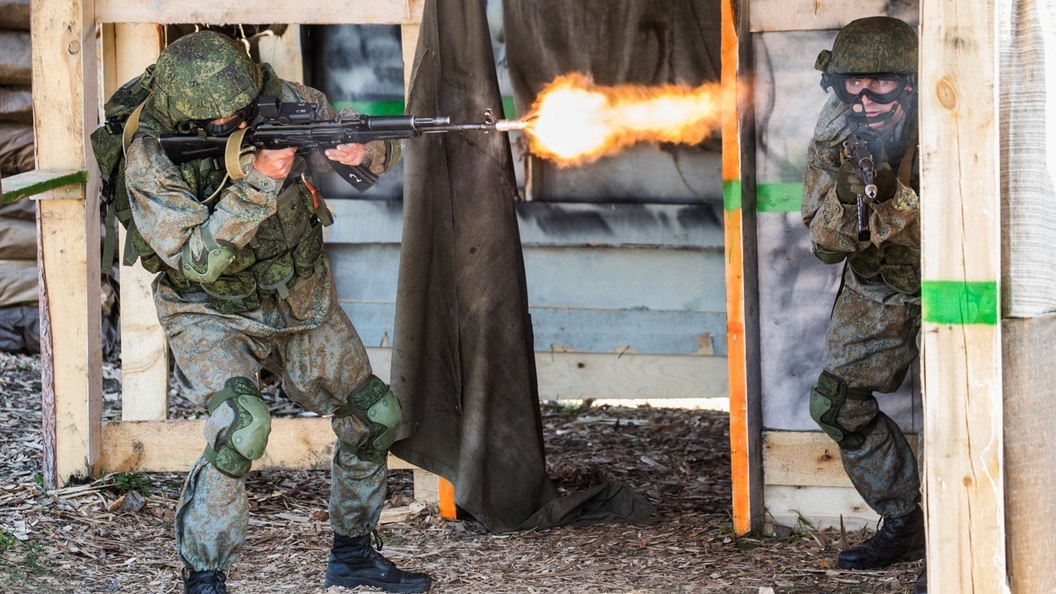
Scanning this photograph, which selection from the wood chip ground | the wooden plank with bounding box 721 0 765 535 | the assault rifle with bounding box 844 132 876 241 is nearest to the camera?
the assault rifle with bounding box 844 132 876 241

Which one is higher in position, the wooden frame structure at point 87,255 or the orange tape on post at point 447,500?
the wooden frame structure at point 87,255

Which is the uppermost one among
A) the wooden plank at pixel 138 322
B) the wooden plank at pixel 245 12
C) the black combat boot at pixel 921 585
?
the wooden plank at pixel 245 12

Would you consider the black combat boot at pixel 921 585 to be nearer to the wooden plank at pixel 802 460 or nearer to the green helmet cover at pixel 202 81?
the wooden plank at pixel 802 460

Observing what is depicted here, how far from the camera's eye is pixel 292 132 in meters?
4.56

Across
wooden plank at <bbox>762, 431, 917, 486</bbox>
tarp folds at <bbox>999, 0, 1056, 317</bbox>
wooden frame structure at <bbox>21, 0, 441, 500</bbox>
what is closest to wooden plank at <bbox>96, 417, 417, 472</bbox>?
wooden frame structure at <bbox>21, 0, 441, 500</bbox>

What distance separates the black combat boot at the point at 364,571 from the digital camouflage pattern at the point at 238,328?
0.07 m

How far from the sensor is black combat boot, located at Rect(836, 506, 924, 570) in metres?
5.13

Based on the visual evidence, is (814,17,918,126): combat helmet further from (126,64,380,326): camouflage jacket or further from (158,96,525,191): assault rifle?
(126,64,380,326): camouflage jacket

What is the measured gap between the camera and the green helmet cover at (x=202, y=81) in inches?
179

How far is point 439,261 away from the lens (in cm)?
567

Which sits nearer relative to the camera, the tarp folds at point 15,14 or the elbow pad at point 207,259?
the elbow pad at point 207,259

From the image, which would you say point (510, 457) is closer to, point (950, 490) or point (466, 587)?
point (466, 587)

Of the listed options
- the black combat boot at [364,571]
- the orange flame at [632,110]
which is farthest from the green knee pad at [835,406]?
the black combat boot at [364,571]

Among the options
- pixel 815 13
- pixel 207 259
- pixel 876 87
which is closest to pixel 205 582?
pixel 207 259
